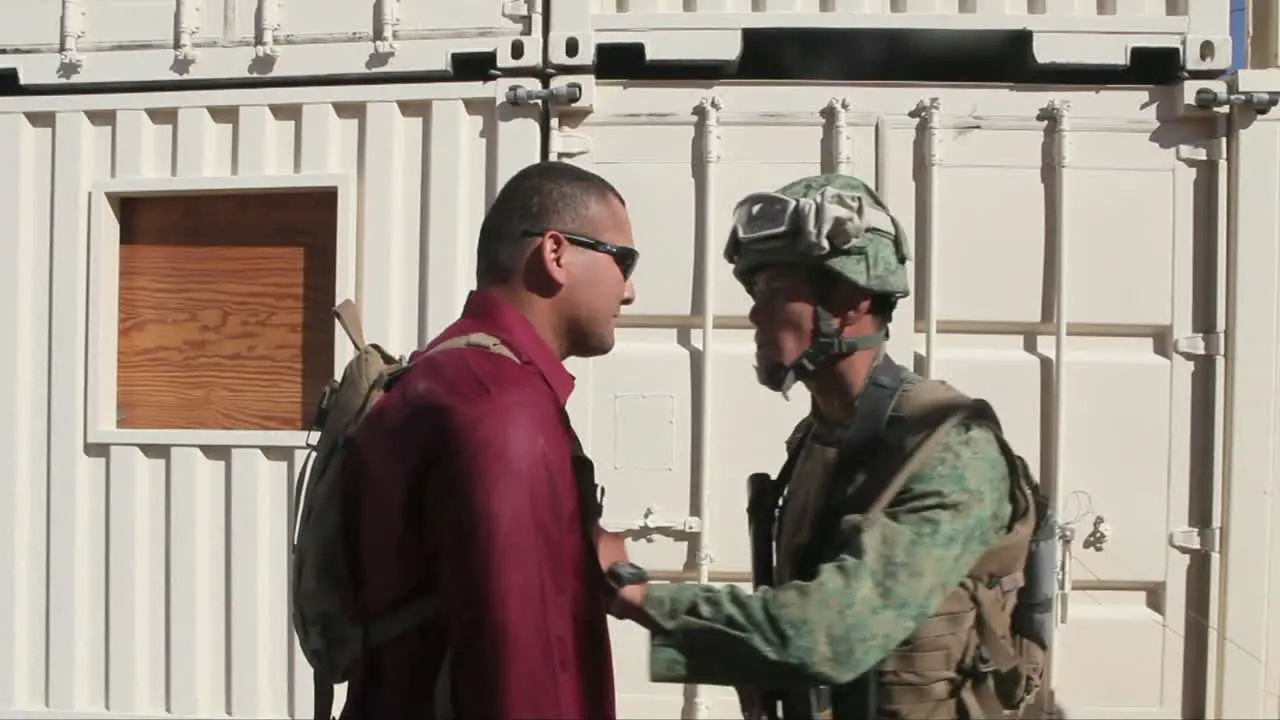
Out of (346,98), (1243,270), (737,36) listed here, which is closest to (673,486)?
(737,36)

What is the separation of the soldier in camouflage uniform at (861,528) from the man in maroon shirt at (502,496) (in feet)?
0.54

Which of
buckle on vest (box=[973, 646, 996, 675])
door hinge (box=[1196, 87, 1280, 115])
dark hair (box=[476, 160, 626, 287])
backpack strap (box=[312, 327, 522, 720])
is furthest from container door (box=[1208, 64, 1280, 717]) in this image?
backpack strap (box=[312, 327, 522, 720])

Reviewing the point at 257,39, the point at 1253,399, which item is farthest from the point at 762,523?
the point at 257,39

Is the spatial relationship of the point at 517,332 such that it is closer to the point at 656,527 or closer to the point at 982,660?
the point at 982,660

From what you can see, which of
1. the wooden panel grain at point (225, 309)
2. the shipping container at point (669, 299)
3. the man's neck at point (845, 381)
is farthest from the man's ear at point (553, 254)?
the wooden panel grain at point (225, 309)

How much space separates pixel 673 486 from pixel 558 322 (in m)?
1.56

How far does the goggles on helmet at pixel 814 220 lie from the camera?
1.57 meters

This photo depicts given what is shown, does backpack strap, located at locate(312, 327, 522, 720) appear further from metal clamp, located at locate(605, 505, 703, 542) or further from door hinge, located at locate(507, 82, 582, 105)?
door hinge, located at locate(507, 82, 582, 105)

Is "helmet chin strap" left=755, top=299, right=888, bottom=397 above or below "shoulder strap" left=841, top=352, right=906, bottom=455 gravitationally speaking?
above

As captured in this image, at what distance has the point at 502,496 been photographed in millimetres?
1297

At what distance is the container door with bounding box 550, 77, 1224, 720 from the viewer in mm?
2990

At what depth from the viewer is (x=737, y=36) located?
303 cm

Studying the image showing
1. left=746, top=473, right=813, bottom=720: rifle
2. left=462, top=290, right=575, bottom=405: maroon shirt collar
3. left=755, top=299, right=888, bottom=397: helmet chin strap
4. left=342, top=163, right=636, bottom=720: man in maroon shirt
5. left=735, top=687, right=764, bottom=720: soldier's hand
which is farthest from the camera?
left=746, top=473, right=813, bottom=720: rifle

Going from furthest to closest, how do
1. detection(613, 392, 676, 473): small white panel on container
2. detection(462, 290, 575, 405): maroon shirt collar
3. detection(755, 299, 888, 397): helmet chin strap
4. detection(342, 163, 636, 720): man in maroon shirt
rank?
detection(613, 392, 676, 473): small white panel on container < detection(755, 299, 888, 397): helmet chin strap < detection(462, 290, 575, 405): maroon shirt collar < detection(342, 163, 636, 720): man in maroon shirt
